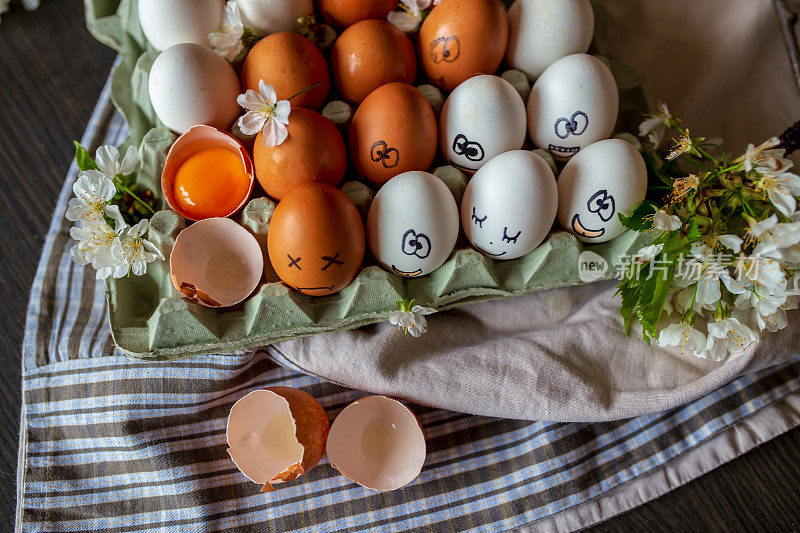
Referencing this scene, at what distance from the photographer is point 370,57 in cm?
69

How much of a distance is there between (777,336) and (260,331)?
625 mm

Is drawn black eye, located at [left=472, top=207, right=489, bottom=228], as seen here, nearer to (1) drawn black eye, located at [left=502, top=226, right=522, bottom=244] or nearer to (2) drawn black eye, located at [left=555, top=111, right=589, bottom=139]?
(1) drawn black eye, located at [left=502, top=226, right=522, bottom=244]

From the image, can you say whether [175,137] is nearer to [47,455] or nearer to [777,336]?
[47,455]

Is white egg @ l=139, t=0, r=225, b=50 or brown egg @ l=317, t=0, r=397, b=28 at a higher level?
white egg @ l=139, t=0, r=225, b=50

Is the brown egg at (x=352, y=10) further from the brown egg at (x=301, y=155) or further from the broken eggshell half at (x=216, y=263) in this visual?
the broken eggshell half at (x=216, y=263)

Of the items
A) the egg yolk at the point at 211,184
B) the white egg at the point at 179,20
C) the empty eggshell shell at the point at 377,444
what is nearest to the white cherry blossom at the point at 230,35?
the white egg at the point at 179,20

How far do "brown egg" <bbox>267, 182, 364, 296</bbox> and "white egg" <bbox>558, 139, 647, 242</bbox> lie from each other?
0.79 ft

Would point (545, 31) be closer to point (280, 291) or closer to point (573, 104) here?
point (573, 104)

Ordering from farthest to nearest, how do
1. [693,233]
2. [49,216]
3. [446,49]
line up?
[49,216]
[446,49]
[693,233]

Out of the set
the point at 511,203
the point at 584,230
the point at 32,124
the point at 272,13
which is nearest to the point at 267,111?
the point at 272,13

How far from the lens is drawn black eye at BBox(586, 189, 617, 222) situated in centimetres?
66

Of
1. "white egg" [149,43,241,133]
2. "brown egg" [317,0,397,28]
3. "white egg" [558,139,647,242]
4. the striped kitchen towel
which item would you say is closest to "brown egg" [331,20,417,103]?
"brown egg" [317,0,397,28]

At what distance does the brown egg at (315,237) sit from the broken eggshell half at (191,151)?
0.07m

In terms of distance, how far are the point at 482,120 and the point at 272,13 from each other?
0.28 meters
